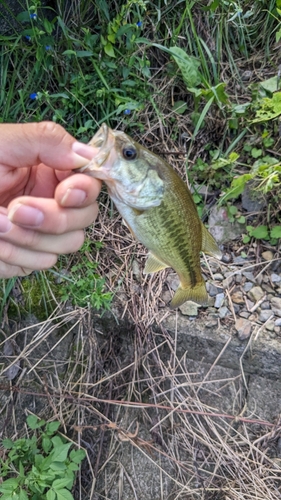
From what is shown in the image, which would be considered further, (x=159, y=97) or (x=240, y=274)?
(x=159, y=97)

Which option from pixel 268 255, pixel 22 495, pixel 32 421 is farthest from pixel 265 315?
pixel 22 495

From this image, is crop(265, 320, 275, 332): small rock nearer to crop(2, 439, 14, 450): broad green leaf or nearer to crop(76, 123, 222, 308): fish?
crop(76, 123, 222, 308): fish

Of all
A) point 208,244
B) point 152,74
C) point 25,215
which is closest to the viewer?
point 25,215

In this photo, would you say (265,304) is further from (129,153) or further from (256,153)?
(129,153)

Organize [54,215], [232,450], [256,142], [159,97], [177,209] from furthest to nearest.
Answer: [159,97]
[256,142]
[232,450]
[177,209]
[54,215]

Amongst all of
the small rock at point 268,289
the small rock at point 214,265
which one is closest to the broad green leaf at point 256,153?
the small rock at point 214,265

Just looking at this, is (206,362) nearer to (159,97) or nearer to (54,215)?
(54,215)

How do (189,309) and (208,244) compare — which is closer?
(208,244)

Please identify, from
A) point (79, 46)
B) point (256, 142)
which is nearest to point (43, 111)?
point (79, 46)
